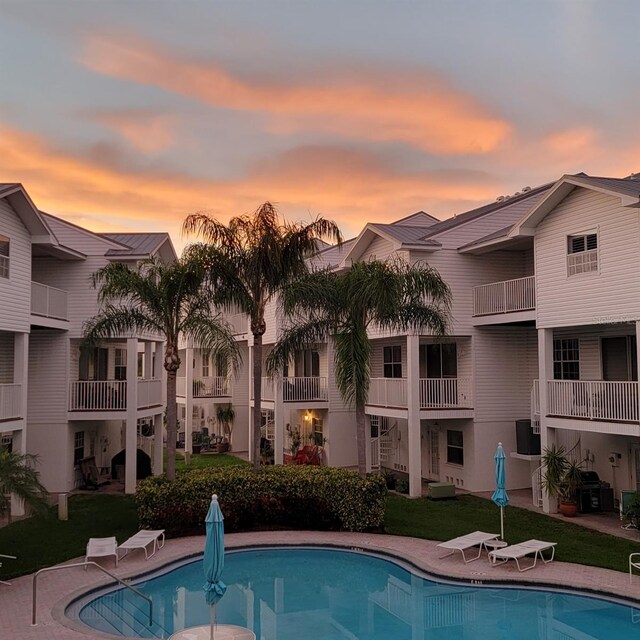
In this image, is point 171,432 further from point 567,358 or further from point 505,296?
point 567,358

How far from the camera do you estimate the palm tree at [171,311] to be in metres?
18.5

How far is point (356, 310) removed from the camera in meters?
18.4

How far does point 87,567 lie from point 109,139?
13071 millimetres

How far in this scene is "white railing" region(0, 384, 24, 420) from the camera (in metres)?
19.5

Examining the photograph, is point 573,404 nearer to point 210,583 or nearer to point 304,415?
point 210,583

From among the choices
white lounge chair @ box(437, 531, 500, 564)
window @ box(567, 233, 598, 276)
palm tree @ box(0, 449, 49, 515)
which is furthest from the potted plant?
palm tree @ box(0, 449, 49, 515)

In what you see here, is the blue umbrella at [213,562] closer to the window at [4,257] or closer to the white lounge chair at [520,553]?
the white lounge chair at [520,553]

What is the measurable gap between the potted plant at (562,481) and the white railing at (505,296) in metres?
4.88

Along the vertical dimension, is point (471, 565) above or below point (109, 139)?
below

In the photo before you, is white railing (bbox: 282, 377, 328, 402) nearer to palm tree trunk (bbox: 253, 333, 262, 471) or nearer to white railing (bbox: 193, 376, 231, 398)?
palm tree trunk (bbox: 253, 333, 262, 471)

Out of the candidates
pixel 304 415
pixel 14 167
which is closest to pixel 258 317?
pixel 14 167

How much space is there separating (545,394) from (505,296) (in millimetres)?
4006

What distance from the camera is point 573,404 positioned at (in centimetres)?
1945

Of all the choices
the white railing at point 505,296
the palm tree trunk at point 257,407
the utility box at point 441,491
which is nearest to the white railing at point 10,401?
the palm tree trunk at point 257,407
